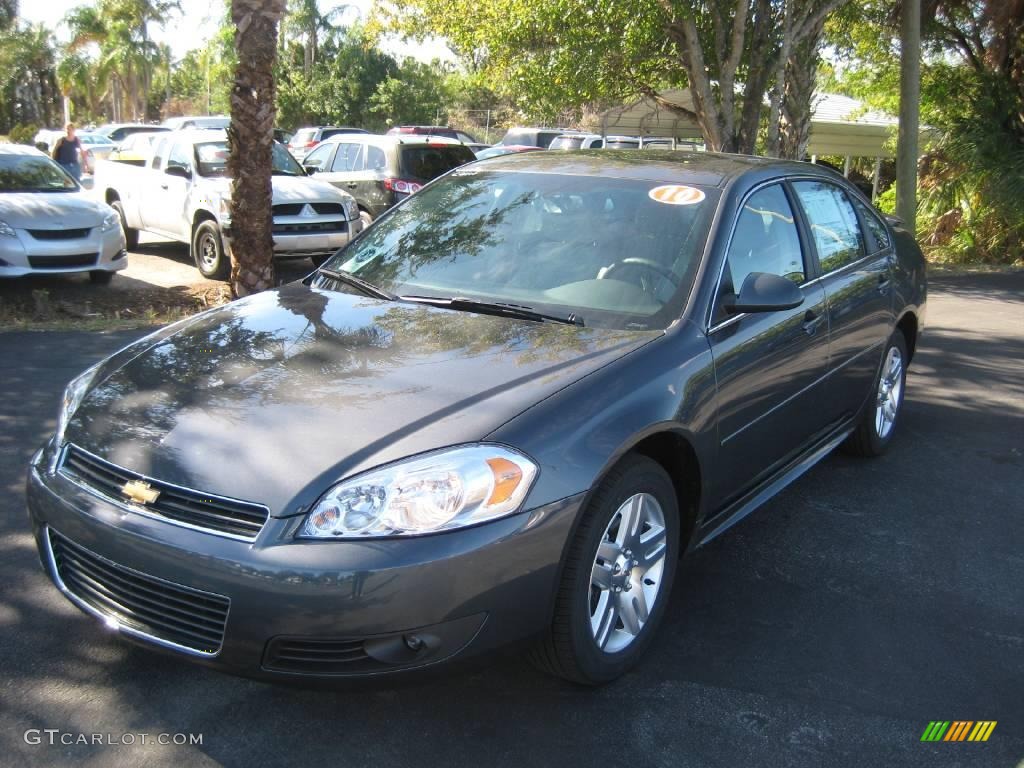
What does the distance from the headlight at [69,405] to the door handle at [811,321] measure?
2886 mm

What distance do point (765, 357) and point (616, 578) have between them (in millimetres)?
1244

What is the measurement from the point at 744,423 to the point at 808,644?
2.75 feet

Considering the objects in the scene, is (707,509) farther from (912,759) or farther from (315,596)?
(315,596)

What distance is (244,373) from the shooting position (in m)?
3.21

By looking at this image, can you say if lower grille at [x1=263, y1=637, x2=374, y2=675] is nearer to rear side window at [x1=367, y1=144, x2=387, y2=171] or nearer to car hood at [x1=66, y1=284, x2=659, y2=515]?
car hood at [x1=66, y1=284, x2=659, y2=515]

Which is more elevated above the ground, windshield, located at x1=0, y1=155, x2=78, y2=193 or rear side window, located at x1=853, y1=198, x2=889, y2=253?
windshield, located at x1=0, y1=155, x2=78, y2=193

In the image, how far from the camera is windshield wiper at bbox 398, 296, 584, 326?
11.8ft

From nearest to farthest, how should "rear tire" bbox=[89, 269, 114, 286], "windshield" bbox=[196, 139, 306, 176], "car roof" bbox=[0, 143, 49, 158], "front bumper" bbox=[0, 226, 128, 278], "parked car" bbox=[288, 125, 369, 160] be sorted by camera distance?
"front bumper" bbox=[0, 226, 128, 278] → "rear tire" bbox=[89, 269, 114, 286] → "car roof" bbox=[0, 143, 49, 158] → "windshield" bbox=[196, 139, 306, 176] → "parked car" bbox=[288, 125, 369, 160]

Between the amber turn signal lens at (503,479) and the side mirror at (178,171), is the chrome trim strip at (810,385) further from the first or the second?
the side mirror at (178,171)

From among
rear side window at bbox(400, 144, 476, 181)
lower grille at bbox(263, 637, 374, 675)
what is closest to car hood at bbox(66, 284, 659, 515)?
lower grille at bbox(263, 637, 374, 675)

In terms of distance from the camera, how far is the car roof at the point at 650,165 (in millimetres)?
4156

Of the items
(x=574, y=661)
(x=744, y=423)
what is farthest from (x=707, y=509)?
(x=574, y=661)

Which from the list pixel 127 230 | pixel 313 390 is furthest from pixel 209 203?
pixel 313 390

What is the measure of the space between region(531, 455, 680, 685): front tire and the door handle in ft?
4.27
